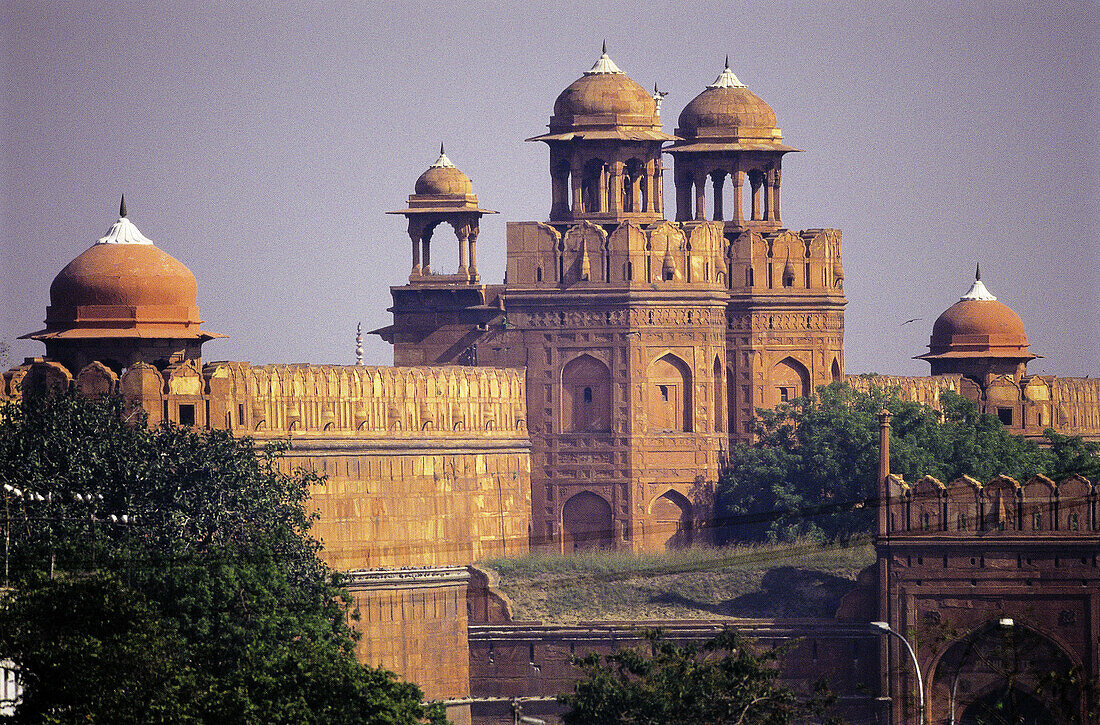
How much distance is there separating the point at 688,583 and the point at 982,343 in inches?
747

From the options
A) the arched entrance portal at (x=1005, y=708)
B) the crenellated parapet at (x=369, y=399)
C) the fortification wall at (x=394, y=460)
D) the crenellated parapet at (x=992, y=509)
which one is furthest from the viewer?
the crenellated parapet at (x=369, y=399)

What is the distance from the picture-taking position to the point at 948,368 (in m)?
95.9

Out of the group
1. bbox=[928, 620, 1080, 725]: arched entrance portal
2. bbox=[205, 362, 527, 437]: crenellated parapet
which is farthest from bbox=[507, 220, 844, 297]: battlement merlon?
bbox=[928, 620, 1080, 725]: arched entrance portal

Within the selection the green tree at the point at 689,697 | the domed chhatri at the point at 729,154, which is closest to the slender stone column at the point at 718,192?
the domed chhatri at the point at 729,154

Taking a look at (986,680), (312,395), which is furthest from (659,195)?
(986,680)

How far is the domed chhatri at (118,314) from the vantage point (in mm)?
76500

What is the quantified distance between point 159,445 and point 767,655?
15.1m

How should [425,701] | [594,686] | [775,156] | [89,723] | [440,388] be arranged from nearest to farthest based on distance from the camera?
[89,723]
[594,686]
[425,701]
[440,388]
[775,156]

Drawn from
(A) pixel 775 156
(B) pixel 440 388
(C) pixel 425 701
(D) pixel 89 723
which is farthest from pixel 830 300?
(D) pixel 89 723

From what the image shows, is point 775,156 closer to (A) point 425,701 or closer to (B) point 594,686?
(A) point 425,701

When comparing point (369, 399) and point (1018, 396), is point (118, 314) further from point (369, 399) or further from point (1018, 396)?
point (1018, 396)

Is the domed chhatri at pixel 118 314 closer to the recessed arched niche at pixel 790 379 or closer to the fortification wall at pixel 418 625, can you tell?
the fortification wall at pixel 418 625

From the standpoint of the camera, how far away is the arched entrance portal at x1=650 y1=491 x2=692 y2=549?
85375 mm

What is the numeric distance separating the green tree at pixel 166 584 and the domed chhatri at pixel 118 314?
8.14 feet
